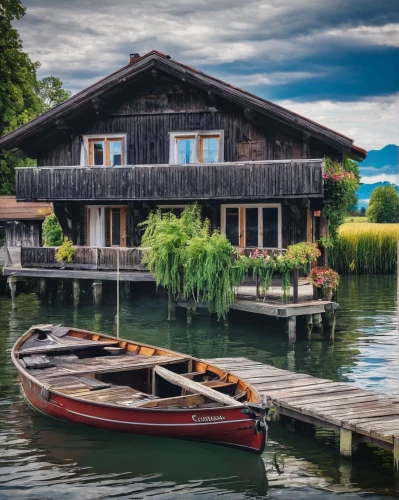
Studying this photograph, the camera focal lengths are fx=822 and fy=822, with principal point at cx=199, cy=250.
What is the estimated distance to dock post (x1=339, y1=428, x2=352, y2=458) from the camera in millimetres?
12359

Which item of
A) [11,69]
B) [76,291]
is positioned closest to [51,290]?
[76,291]

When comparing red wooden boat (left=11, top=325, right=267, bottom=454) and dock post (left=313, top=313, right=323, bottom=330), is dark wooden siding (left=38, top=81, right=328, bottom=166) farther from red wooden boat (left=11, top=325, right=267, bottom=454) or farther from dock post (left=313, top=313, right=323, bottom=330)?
red wooden boat (left=11, top=325, right=267, bottom=454)

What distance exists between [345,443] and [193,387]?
269cm

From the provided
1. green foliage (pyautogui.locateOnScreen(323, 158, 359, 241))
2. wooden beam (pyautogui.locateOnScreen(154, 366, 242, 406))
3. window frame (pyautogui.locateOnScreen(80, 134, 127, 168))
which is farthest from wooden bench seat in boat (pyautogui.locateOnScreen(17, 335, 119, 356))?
window frame (pyautogui.locateOnScreen(80, 134, 127, 168))

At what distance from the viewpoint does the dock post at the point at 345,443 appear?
12359mm

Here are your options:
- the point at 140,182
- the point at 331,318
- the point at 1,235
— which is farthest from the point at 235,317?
the point at 1,235

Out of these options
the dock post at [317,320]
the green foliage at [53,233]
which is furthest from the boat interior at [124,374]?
the green foliage at [53,233]

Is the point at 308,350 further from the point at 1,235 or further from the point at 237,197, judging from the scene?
the point at 1,235

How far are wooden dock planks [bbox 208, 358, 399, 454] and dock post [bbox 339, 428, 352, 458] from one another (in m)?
0.02

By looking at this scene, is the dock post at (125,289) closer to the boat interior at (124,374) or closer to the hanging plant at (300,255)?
the hanging plant at (300,255)

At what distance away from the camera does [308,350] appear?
22.4 m

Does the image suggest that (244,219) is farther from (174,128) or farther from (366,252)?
(366,252)

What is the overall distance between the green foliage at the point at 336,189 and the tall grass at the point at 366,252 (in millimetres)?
14391

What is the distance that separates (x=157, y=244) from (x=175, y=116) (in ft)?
22.7
